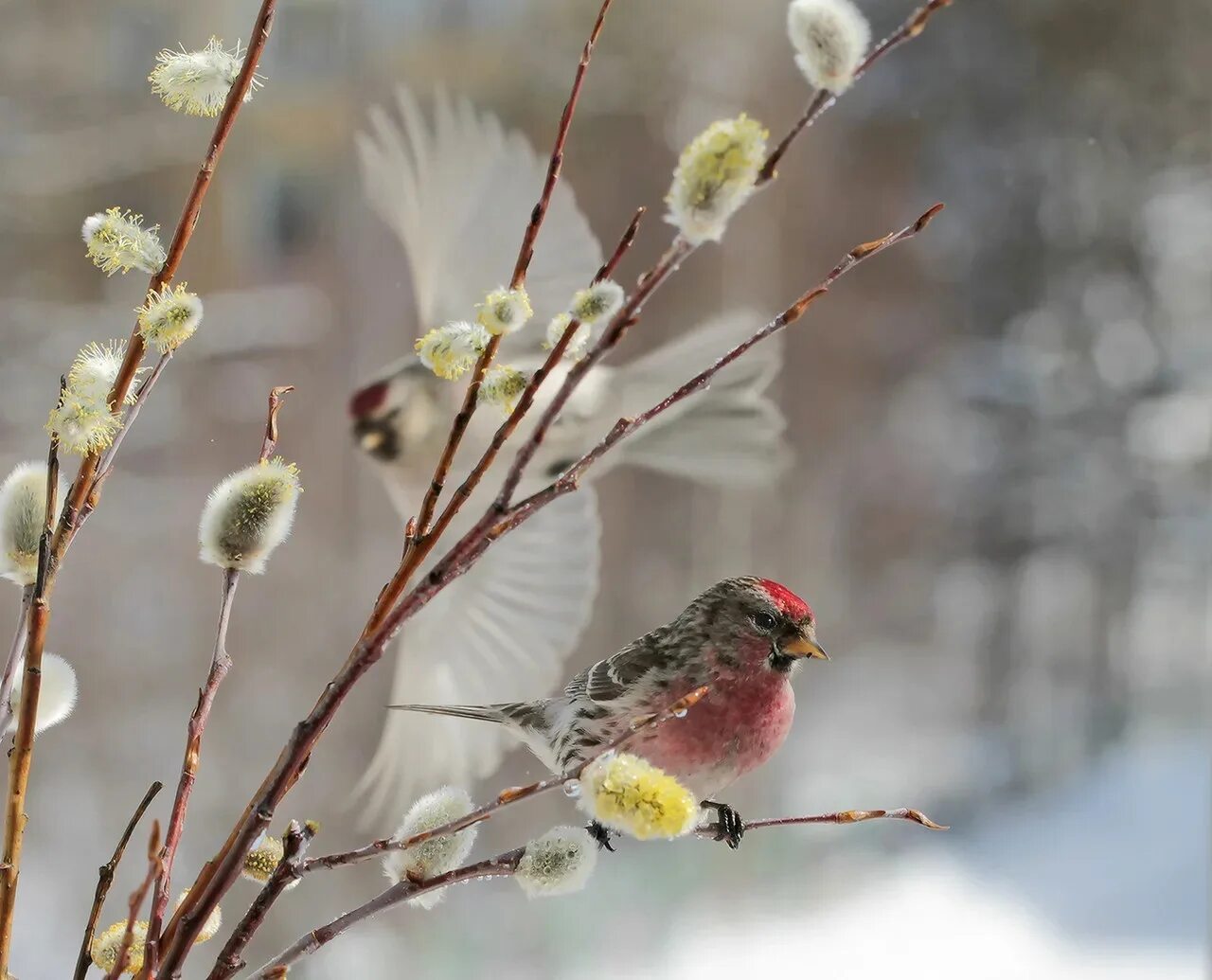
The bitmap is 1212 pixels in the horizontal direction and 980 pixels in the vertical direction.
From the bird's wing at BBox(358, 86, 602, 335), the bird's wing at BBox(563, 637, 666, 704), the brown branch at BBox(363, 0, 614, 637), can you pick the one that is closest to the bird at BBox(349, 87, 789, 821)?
the bird's wing at BBox(358, 86, 602, 335)

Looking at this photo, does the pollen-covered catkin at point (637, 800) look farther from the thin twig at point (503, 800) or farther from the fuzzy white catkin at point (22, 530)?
the fuzzy white catkin at point (22, 530)

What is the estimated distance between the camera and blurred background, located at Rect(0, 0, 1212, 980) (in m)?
0.77

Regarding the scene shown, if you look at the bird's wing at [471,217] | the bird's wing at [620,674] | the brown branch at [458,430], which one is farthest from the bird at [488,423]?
the brown branch at [458,430]

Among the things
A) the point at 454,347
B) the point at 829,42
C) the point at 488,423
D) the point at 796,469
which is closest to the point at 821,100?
the point at 829,42

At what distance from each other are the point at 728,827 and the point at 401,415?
0.34 metres

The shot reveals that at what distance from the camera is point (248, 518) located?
1.01 ft

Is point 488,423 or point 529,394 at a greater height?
point 488,423

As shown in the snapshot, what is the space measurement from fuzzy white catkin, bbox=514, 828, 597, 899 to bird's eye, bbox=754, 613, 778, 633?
0.12 meters

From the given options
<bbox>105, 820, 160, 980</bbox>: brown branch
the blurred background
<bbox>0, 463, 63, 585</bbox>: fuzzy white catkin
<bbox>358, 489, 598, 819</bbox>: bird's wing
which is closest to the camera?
<bbox>105, 820, 160, 980</bbox>: brown branch

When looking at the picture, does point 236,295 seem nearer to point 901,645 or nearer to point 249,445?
point 249,445

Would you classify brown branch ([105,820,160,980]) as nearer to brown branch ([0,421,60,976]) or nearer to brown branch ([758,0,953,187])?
brown branch ([0,421,60,976])

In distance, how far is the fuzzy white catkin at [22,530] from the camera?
33 centimetres

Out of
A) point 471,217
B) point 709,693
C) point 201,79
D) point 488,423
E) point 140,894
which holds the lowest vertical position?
point 140,894

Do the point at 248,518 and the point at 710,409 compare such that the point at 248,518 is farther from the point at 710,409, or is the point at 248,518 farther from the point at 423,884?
the point at 710,409
